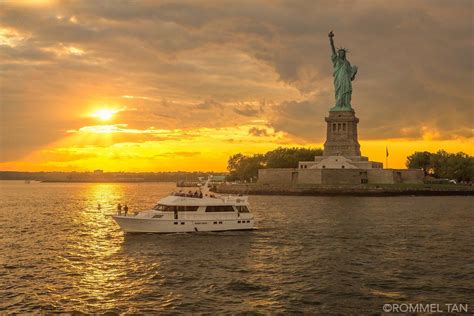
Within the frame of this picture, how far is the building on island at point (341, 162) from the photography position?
383 ft

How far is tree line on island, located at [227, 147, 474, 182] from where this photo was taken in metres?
146

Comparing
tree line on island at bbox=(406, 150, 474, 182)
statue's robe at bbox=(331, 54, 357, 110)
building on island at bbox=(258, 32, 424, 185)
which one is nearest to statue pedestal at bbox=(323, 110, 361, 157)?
building on island at bbox=(258, 32, 424, 185)

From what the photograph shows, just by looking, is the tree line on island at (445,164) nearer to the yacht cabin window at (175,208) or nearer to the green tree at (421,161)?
the green tree at (421,161)

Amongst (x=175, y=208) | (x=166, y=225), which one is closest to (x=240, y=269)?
(x=166, y=225)

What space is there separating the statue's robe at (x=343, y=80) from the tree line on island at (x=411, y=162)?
94.8ft

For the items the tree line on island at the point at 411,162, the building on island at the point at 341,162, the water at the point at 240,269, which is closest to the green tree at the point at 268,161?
the tree line on island at the point at 411,162

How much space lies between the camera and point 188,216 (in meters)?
46.5

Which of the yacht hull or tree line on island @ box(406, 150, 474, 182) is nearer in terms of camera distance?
the yacht hull

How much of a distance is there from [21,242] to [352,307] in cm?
3082

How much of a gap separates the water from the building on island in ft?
206

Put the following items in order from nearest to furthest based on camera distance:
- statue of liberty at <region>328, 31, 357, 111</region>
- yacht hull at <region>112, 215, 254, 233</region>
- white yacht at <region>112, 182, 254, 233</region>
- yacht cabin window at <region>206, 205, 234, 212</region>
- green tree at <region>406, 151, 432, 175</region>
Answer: yacht hull at <region>112, 215, 254, 233</region> < white yacht at <region>112, 182, 254, 233</region> < yacht cabin window at <region>206, 205, 234, 212</region> < statue of liberty at <region>328, 31, 357, 111</region> < green tree at <region>406, 151, 432, 175</region>

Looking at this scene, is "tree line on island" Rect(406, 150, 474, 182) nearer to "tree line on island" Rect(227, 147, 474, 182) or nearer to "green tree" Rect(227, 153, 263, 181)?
"tree line on island" Rect(227, 147, 474, 182)

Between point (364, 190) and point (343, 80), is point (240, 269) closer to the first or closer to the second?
point (364, 190)

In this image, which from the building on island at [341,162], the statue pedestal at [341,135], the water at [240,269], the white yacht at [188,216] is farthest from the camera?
the statue pedestal at [341,135]
